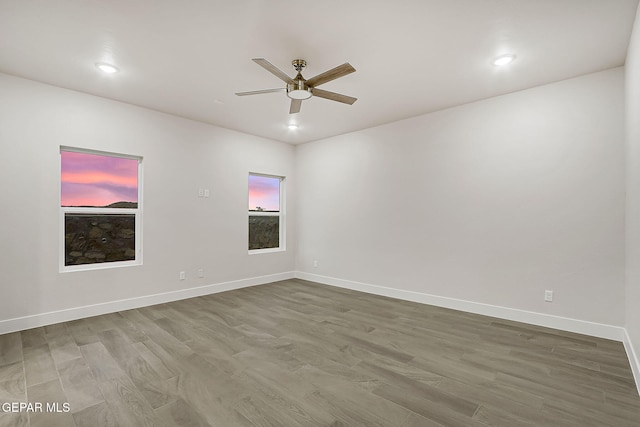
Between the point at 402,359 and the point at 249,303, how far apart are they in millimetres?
2369

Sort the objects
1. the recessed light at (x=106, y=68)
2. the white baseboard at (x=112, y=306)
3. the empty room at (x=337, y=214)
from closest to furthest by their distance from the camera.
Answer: the empty room at (x=337, y=214)
the recessed light at (x=106, y=68)
the white baseboard at (x=112, y=306)

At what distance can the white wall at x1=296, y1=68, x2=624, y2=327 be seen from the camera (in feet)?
10.1

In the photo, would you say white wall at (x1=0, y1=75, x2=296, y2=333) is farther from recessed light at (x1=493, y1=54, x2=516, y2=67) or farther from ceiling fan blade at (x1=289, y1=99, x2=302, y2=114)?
recessed light at (x1=493, y1=54, x2=516, y2=67)

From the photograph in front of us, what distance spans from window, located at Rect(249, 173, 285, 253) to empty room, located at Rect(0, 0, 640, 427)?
321mm

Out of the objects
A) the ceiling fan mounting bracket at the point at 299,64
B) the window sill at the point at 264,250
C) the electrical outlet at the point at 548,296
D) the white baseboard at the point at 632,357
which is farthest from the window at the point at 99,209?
the white baseboard at the point at 632,357

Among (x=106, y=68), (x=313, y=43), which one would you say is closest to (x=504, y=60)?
(x=313, y=43)

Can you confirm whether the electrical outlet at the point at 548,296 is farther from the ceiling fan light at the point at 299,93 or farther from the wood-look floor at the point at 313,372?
the ceiling fan light at the point at 299,93

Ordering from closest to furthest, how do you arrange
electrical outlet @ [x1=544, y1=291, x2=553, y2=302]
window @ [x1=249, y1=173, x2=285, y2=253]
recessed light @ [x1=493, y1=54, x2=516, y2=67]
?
recessed light @ [x1=493, y1=54, x2=516, y2=67] → electrical outlet @ [x1=544, y1=291, x2=553, y2=302] → window @ [x1=249, y1=173, x2=285, y2=253]

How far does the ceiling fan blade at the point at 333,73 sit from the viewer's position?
8.11 ft

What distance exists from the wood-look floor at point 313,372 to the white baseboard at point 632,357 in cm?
6

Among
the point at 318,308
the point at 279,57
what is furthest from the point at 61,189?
the point at 318,308

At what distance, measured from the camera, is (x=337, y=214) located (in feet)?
17.9

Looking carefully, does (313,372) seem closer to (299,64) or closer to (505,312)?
(505,312)

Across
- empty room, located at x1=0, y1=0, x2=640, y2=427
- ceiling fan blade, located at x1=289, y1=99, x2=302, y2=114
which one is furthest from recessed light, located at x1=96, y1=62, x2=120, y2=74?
ceiling fan blade, located at x1=289, y1=99, x2=302, y2=114
